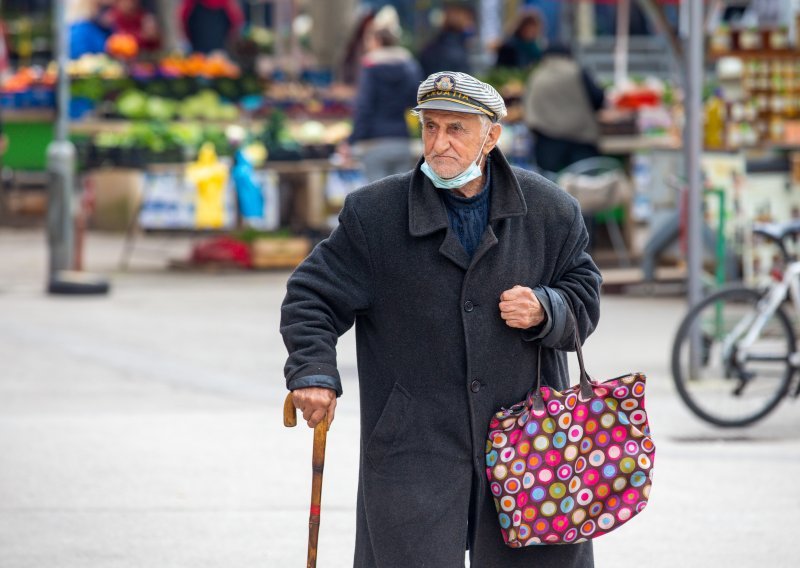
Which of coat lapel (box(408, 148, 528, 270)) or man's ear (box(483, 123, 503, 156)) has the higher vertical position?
man's ear (box(483, 123, 503, 156))

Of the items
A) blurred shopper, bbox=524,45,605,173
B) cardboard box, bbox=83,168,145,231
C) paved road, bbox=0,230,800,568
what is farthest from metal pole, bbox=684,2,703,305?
cardboard box, bbox=83,168,145,231

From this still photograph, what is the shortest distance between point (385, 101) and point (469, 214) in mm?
10288

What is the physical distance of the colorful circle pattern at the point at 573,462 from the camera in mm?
4344

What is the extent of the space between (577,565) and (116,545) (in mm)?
2563

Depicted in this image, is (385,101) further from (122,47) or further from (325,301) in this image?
(325,301)

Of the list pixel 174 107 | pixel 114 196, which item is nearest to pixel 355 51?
pixel 174 107

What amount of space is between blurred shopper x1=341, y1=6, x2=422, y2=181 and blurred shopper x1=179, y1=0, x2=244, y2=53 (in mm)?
10023

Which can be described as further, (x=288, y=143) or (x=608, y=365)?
(x=288, y=143)

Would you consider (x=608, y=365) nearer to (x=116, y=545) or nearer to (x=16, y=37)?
(x=116, y=545)

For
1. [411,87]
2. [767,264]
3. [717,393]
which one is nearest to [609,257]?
[411,87]

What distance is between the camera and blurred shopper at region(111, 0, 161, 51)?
23266 millimetres

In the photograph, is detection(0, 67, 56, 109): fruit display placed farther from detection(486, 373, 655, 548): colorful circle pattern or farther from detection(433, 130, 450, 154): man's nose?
detection(486, 373, 655, 548): colorful circle pattern

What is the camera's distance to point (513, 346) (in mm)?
4457

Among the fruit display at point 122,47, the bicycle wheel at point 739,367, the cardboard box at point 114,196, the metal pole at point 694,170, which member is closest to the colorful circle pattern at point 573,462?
Result: the bicycle wheel at point 739,367
